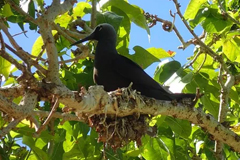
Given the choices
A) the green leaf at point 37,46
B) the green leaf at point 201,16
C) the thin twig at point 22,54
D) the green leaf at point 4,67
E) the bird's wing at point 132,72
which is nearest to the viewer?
the thin twig at point 22,54

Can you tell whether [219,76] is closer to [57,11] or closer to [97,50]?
[97,50]

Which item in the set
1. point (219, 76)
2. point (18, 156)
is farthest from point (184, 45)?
point (18, 156)

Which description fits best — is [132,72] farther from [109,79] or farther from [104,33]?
[104,33]

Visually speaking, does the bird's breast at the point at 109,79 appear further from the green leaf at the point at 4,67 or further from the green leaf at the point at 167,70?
the green leaf at the point at 4,67

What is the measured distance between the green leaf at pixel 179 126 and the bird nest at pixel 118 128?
1.68 feet

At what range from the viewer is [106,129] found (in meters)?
3.34

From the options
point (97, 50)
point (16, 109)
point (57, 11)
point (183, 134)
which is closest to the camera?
point (16, 109)

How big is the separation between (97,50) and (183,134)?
106 cm

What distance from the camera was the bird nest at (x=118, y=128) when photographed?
334 cm

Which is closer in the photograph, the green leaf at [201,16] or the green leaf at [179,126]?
the green leaf at [179,126]

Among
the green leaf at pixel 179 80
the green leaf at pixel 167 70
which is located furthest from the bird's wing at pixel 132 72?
the green leaf at pixel 179 80

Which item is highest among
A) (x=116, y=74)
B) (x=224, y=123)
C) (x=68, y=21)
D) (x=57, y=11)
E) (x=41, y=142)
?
(x=68, y=21)

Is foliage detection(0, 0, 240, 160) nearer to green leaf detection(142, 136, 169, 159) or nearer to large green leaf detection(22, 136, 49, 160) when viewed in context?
green leaf detection(142, 136, 169, 159)

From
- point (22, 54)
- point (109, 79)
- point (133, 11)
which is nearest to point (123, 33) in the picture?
point (133, 11)
